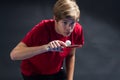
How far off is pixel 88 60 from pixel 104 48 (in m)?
0.17

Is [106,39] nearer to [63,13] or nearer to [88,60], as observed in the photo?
[88,60]

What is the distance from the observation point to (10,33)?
86.4 inches

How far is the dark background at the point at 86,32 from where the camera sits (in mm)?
2115

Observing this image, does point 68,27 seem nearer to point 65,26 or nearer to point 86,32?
point 65,26

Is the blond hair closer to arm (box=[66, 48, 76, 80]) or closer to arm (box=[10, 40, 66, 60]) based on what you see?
arm (box=[10, 40, 66, 60])

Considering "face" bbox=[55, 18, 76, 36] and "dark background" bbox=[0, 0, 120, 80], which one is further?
"dark background" bbox=[0, 0, 120, 80]

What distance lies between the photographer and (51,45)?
1.07 metres

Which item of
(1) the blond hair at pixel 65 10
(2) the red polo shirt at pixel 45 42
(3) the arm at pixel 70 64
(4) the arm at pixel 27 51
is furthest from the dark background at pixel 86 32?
(1) the blond hair at pixel 65 10

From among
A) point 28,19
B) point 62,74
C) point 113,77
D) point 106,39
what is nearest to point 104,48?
point 106,39

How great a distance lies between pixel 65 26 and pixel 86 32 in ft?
3.67

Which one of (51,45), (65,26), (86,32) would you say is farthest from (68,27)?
(86,32)

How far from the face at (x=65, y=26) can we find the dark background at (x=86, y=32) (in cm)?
93

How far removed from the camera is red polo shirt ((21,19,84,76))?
3.97 ft

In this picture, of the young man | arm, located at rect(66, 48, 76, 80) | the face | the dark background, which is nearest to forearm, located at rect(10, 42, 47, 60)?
the young man
